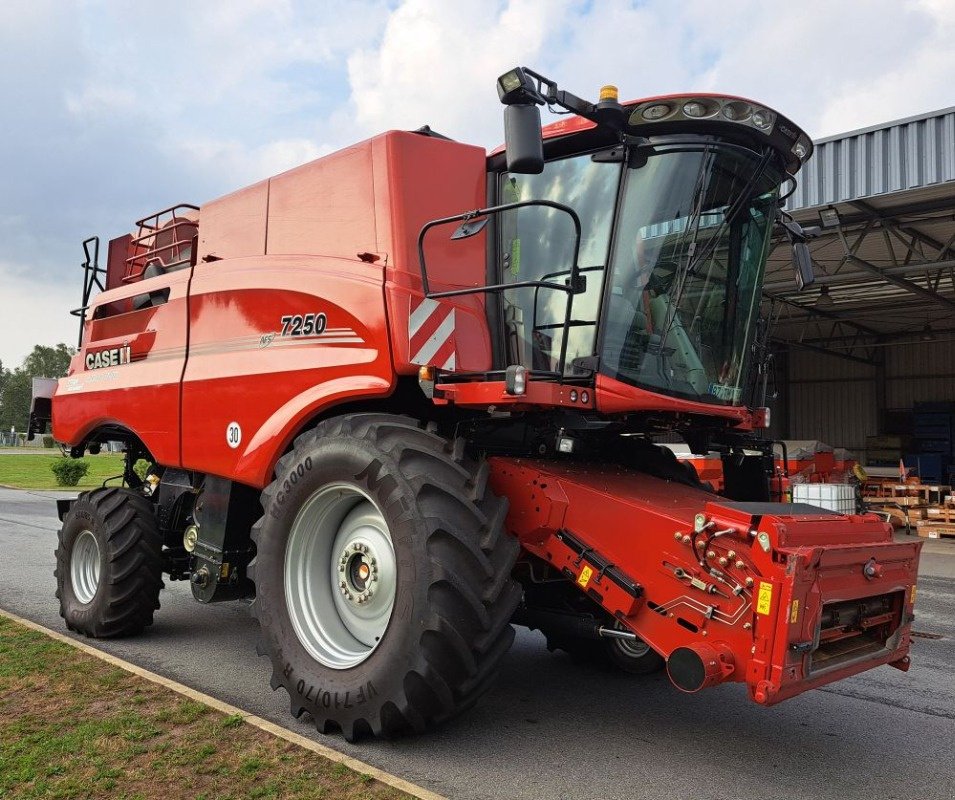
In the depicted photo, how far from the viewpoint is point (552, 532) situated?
399 centimetres

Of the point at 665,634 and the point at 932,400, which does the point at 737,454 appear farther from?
the point at 932,400

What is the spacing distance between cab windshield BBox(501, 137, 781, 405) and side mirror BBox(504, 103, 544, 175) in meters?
0.74

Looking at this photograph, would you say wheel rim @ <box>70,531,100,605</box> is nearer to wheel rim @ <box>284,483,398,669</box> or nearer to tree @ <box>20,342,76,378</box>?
wheel rim @ <box>284,483,398,669</box>

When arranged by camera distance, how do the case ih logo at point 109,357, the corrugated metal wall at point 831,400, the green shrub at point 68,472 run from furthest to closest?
the corrugated metal wall at point 831,400 < the green shrub at point 68,472 < the case ih logo at point 109,357

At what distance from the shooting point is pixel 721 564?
11.4 ft

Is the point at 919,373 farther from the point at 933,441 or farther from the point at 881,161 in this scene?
the point at 881,161

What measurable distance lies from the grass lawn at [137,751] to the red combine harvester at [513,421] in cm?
41

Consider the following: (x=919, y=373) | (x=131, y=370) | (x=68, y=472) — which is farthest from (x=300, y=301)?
(x=919, y=373)

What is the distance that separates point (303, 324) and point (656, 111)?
7.33 feet

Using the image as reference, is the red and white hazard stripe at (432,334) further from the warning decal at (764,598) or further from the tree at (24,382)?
the tree at (24,382)

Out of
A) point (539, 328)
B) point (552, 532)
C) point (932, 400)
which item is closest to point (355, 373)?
point (539, 328)

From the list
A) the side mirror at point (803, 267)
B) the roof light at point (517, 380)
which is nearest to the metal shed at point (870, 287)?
the side mirror at point (803, 267)

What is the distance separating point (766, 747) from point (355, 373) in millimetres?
2753

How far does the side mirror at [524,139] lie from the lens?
3553mm
